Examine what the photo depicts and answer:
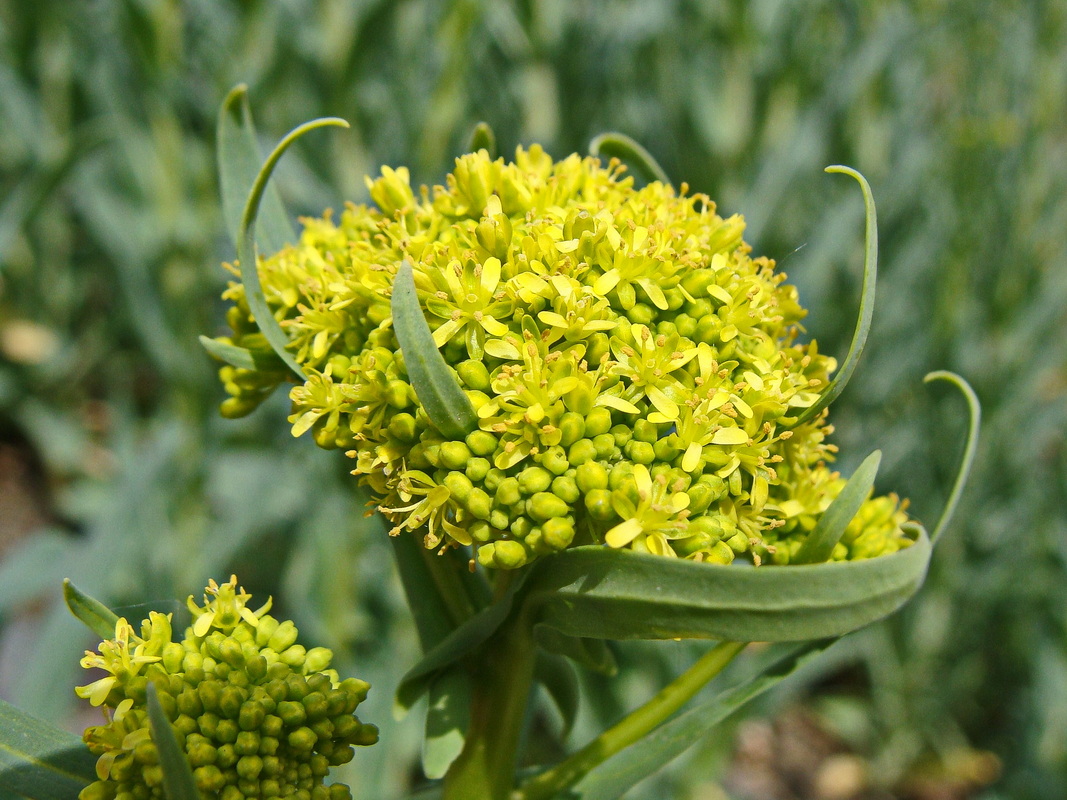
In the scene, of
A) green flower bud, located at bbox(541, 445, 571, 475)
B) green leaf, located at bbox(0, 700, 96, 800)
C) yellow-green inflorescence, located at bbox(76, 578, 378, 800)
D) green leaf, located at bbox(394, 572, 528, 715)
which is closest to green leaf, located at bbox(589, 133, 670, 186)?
green flower bud, located at bbox(541, 445, 571, 475)

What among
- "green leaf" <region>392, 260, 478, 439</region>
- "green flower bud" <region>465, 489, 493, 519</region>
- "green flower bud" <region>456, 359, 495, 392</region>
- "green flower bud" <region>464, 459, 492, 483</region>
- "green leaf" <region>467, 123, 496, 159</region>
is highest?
"green leaf" <region>467, 123, 496, 159</region>

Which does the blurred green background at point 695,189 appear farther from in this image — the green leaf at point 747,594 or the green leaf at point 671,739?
the green leaf at point 747,594

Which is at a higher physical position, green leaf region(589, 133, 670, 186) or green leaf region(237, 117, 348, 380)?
green leaf region(589, 133, 670, 186)

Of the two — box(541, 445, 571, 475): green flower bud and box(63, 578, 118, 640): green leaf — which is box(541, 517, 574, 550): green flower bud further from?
box(63, 578, 118, 640): green leaf

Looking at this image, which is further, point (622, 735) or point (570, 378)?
point (622, 735)

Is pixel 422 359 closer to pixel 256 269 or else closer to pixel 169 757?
pixel 256 269

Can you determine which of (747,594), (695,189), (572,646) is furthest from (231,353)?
(695,189)

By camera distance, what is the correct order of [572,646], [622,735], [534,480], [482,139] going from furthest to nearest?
[482,139] → [622,735] → [572,646] → [534,480]
